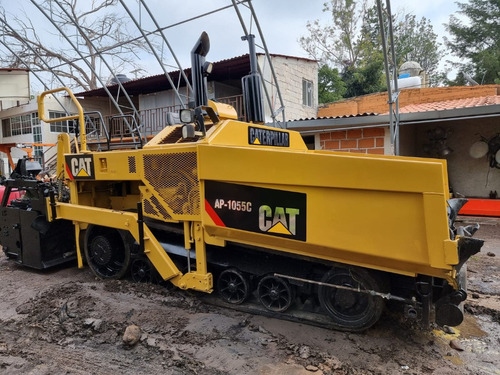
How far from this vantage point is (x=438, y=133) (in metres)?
10.0

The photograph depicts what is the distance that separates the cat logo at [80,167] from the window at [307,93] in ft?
38.1

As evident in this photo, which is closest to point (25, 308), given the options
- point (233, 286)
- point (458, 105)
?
point (233, 286)

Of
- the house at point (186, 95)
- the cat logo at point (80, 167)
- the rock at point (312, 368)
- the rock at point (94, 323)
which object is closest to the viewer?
the rock at point (312, 368)

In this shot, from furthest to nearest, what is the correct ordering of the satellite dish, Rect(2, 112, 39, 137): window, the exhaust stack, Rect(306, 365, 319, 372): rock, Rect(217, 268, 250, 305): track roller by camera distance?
1. Rect(2, 112, 39, 137): window
2. the satellite dish
3. the exhaust stack
4. Rect(217, 268, 250, 305): track roller
5. Rect(306, 365, 319, 372): rock

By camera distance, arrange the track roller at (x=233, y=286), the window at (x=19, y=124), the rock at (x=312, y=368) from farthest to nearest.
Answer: the window at (x=19, y=124), the track roller at (x=233, y=286), the rock at (x=312, y=368)

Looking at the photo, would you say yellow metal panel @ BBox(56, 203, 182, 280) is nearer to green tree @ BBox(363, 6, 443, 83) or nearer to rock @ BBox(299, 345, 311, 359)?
rock @ BBox(299, 345, 311, 359)

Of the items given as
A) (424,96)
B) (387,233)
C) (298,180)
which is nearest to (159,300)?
(298,180)

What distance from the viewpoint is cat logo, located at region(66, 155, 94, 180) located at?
4.15 meters

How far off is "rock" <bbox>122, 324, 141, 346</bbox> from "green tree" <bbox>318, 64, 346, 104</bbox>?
1804 cm

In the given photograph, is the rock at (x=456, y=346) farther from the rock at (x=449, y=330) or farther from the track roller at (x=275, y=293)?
the track roller at (x=275, y=293)

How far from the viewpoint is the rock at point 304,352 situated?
263 centimetres

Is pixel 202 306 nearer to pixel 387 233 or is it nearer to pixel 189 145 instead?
pixel 189 145

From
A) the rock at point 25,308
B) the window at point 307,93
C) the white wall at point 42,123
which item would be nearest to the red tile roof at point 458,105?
the window at point 307,93

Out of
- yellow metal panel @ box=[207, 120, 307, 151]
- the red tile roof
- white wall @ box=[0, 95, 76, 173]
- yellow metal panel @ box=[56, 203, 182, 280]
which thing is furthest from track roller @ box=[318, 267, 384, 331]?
white wall @ box=[0, 95, 76, 173]
